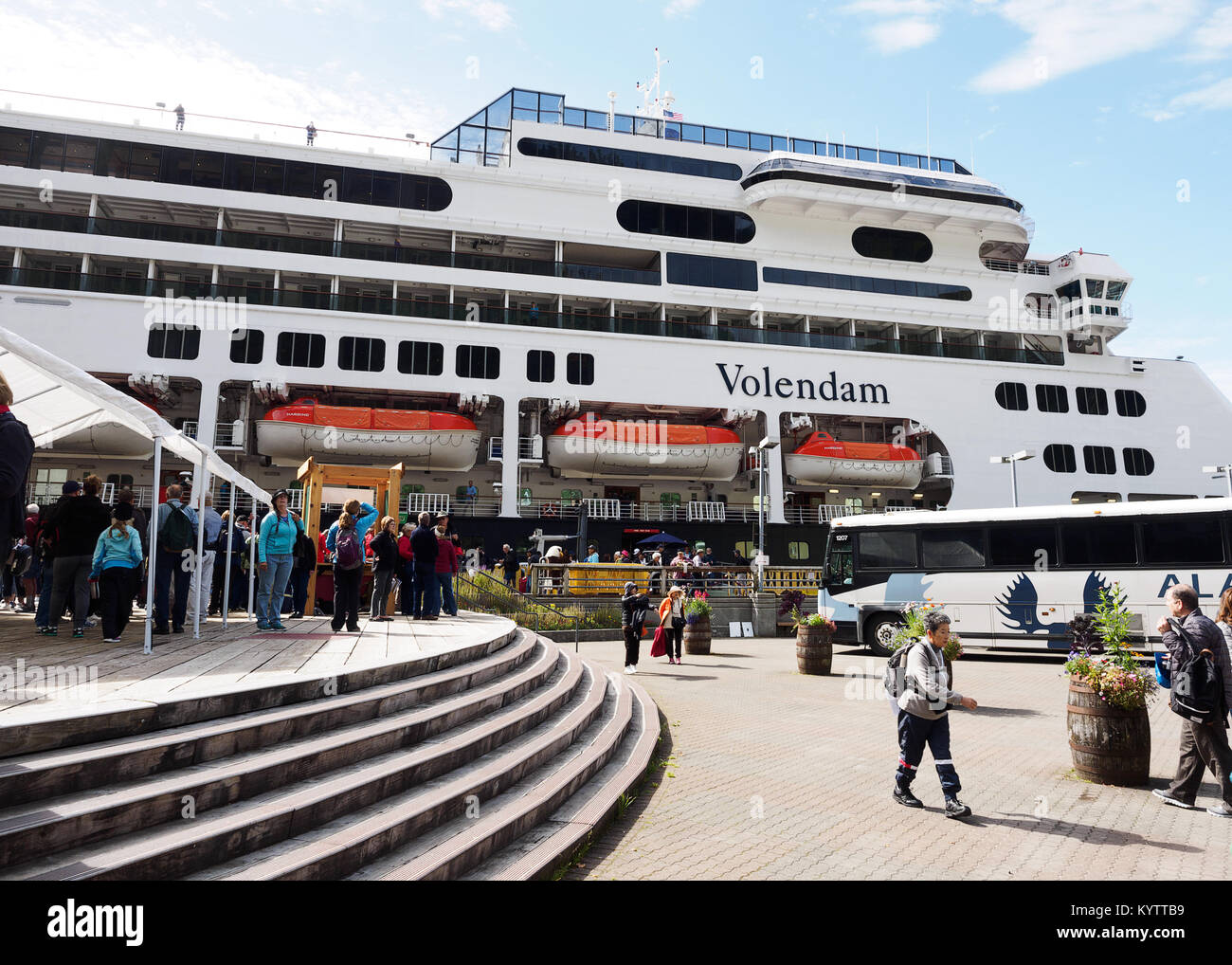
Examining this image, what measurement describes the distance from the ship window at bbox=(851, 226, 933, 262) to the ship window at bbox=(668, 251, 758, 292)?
569cm

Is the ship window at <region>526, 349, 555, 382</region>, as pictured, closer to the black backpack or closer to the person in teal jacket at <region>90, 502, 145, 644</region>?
→ the person in teal jacket at <region>90, 502, 145, 644</region>

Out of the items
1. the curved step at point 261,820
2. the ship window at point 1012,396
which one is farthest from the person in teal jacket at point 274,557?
the ship window at point 1012,396

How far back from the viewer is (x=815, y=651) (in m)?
12.3

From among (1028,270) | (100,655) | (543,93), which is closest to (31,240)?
(543,93)

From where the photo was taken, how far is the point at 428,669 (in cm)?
660

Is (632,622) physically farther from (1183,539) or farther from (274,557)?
(1183,539)

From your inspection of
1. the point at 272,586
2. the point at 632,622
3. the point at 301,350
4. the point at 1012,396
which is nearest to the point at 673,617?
the point at 632,622

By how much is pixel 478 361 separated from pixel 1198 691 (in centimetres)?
2441

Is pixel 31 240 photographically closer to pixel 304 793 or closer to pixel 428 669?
pixel 428 669

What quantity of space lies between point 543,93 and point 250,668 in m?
30.5

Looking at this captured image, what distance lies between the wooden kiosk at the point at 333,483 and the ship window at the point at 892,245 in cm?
2620

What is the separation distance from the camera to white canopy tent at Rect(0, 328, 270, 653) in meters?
6.13

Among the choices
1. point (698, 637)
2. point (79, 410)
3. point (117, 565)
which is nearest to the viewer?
point (117, 565)
